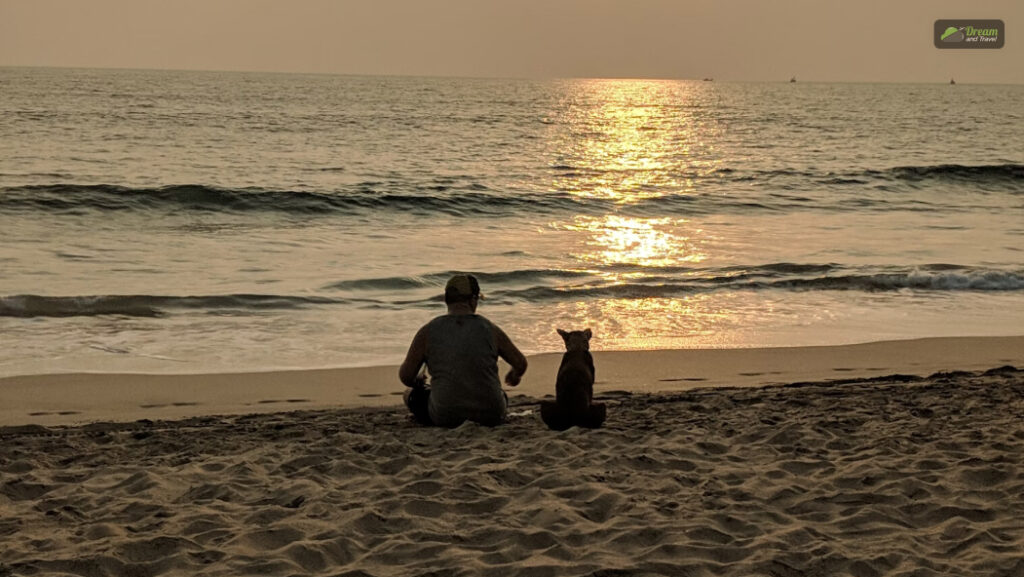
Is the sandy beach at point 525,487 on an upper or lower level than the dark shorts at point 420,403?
lower

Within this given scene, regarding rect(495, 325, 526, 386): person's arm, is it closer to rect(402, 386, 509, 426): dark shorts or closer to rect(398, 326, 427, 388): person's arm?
rect(402, 386, 509, 426): dark shorts

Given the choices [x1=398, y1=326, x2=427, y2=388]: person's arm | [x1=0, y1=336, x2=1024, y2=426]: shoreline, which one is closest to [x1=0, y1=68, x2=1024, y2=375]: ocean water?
[x1=0, y1=336, x2=1024, y2=426]: shoreline

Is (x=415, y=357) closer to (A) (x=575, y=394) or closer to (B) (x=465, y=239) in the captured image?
(A) (x=575, y=394)

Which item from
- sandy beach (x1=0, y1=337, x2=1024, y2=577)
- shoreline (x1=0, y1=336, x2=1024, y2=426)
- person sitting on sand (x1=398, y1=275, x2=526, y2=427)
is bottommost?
sandy beach (x1=0, y1=337, x2=1024, y2=577)

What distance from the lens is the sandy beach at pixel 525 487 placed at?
14.7ft

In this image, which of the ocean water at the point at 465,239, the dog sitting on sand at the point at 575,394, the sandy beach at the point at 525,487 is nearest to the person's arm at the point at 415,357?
the sandy beach at the point at 525,487

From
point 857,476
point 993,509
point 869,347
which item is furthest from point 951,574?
point 869,347

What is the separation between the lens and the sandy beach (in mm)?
4469

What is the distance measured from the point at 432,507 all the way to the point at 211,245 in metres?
14.1

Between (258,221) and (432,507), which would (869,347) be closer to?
(432,507)

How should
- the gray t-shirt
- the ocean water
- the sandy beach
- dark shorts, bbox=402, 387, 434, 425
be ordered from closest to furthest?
the sandy beach < the gray t-shirt < dark shorts, bbox=402, 387, 434, 425 < the ocean water

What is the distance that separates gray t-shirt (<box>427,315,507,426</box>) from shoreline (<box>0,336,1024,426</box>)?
1.36 metres

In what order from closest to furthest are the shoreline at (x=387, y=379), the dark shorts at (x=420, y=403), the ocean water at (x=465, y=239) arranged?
the dark shorts at (x=420, y=403) → the shoreline at (x=387, y=379) → the ocean water at (x=465, y=239)

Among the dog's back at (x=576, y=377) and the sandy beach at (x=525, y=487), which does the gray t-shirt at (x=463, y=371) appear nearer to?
the sandy beach at (x=525, y=487)
